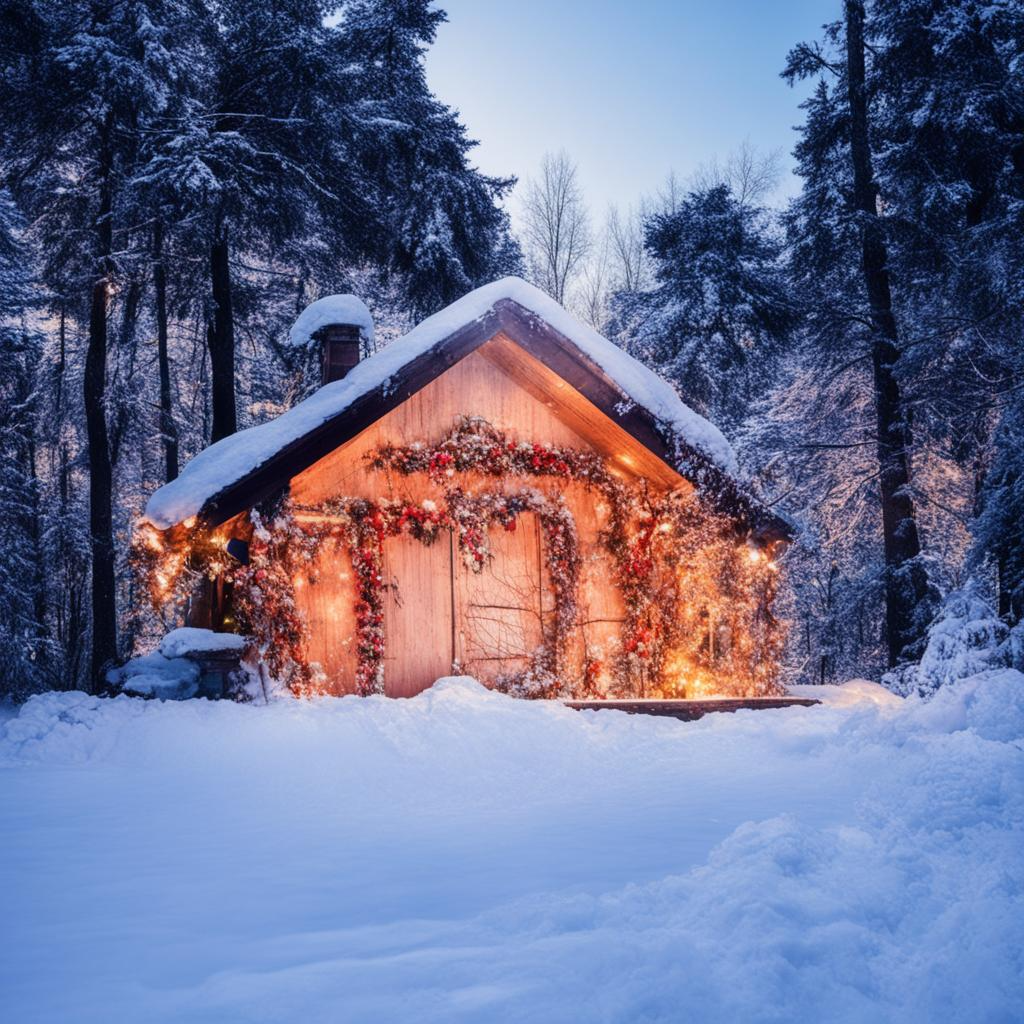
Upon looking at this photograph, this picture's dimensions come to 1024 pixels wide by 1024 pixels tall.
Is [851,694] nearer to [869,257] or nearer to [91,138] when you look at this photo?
[869,257]

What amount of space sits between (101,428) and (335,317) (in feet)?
24.1

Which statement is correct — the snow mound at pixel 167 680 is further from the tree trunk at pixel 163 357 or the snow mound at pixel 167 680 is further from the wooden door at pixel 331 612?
the tree trunk at pixel 163 357

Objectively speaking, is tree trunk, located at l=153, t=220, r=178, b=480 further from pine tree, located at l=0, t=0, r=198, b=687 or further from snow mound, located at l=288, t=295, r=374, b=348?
snow mound, located at l=288, t=295, r=374, b=348

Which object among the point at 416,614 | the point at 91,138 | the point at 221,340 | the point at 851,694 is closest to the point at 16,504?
the point at 221,340

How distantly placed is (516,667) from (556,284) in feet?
66.1

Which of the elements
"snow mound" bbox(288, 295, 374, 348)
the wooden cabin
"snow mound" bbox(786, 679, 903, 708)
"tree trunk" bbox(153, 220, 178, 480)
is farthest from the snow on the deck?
"tree trunk" bbox(153, 220, 178, 480)

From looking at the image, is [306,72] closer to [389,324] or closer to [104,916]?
[389,324]

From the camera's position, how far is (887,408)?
14.3 meters

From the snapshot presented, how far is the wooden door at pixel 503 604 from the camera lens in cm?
929

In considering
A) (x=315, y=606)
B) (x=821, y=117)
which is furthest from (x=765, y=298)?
(x=315, y=606)

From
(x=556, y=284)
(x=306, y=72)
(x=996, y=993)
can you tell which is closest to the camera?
(x=996, y=993)

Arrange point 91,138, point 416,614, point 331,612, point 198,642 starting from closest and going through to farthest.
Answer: point 198,642, point 331,612, point 416,614, point 91,138

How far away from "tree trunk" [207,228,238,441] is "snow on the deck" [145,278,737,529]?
20.0 feet

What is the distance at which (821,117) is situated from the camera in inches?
631
